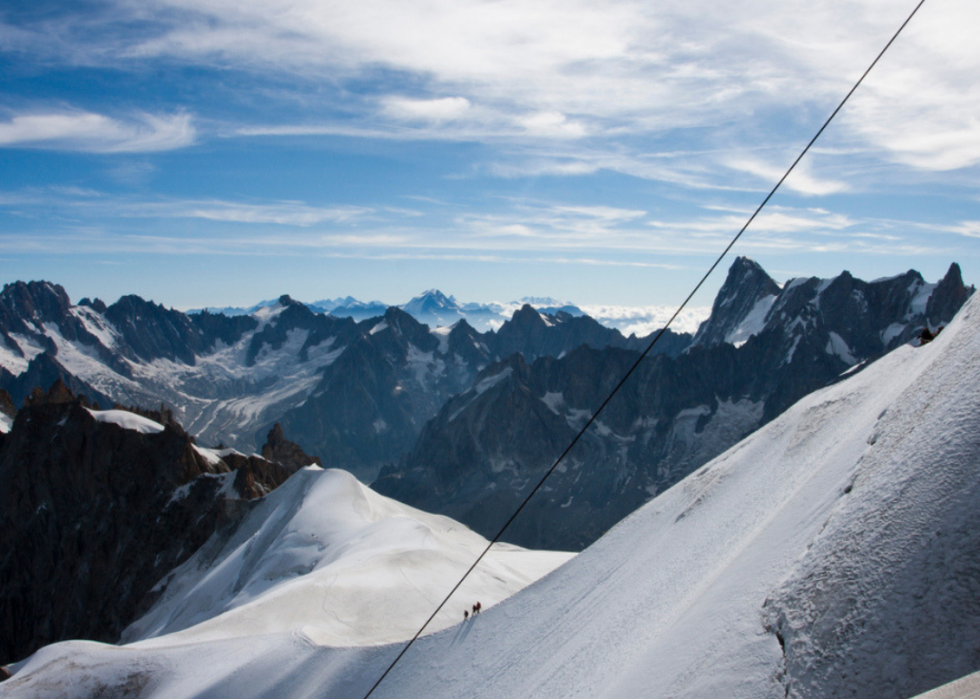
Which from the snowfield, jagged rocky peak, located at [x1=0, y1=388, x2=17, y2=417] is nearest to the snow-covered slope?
the snowfield

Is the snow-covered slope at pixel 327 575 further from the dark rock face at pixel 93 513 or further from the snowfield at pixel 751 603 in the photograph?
the dark rock face at pixel 93 513

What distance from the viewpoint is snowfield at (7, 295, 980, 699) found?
8492mm

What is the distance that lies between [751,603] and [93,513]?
125024 mm

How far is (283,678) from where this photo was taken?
30.2 meters

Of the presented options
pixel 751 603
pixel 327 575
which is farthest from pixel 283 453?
pixel 751 603

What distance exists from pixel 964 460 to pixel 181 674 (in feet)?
128

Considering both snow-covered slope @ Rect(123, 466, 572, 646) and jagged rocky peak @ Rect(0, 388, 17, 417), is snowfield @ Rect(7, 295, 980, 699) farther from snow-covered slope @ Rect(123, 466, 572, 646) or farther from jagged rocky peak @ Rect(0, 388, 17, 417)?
jagged rocky peak @ Rect(0, 388, 17, 417)

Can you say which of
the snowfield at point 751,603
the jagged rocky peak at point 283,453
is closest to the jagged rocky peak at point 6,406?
the jagged rocky peak at point 283,453

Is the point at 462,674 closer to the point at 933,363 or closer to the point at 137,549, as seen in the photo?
the point at 933,363

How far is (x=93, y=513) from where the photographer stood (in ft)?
355

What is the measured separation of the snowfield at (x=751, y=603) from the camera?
849cm

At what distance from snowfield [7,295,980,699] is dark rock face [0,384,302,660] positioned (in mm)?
62401

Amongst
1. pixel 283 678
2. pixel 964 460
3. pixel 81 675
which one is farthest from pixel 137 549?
pixel 964 460

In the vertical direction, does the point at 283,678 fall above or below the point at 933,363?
below
